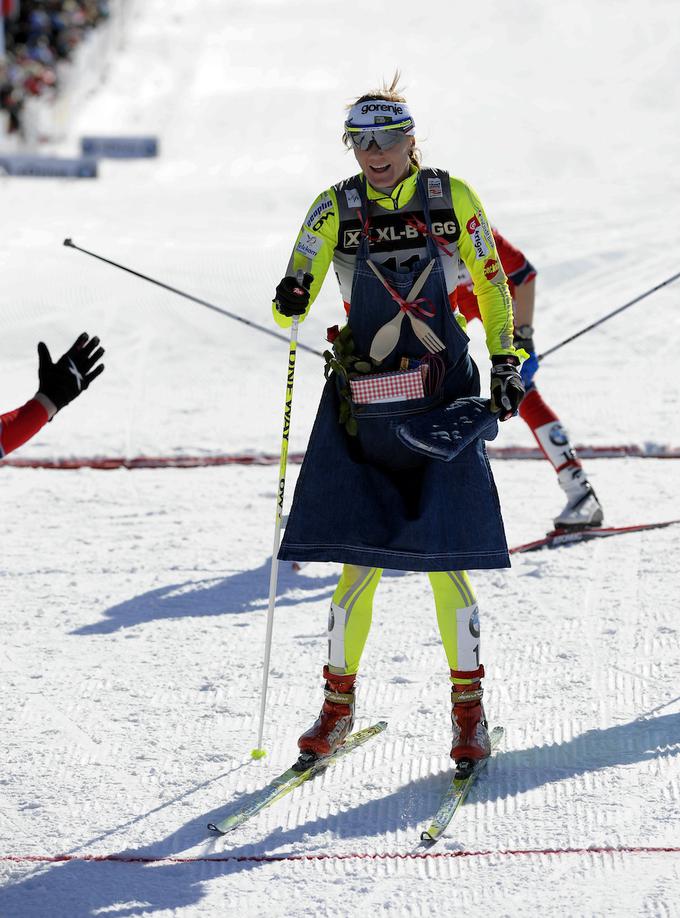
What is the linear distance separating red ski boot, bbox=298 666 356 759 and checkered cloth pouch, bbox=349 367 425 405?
89cm

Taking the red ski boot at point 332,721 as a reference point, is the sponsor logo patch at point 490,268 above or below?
above

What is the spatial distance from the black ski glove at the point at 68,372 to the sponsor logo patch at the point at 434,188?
1117mm

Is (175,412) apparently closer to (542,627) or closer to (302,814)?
(542,627)

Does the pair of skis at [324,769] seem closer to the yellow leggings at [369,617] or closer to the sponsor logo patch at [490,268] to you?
the yellow leggings at [369,617]

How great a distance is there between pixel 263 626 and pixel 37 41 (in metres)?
18.7

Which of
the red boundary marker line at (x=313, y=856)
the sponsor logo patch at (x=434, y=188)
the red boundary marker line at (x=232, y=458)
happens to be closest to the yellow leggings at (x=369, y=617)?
the red boundary marker line at (x=313, y=856)

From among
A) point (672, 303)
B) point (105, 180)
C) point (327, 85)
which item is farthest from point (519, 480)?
point (327, 85)

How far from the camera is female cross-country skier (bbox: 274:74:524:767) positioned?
4.15m

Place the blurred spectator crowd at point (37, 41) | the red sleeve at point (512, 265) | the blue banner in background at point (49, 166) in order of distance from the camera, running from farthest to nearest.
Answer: the blurred spectator crowd at point (37, 41)
the blue banner in background at point (49, 166)
the red sleeve at point (512, 265)

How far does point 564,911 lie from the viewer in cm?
340

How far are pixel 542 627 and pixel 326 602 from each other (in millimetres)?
965

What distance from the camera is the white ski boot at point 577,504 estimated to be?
654 cm

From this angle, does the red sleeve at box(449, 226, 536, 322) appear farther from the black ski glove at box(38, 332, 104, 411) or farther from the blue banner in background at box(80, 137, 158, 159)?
the blue banner in background at box(80, 137, 158, 159)

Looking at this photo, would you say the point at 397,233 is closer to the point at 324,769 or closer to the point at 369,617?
the point at 369,617
